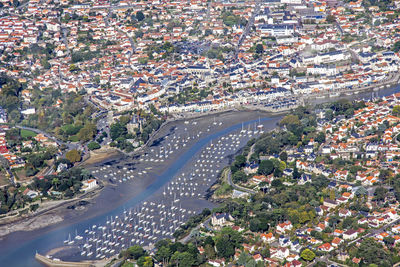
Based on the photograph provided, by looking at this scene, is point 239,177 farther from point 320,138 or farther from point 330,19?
point 330,19

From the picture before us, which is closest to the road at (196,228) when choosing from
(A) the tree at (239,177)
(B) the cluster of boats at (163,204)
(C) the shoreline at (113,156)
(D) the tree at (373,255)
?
(B) the cluster of boats at (163,204)

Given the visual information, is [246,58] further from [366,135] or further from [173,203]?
[173,203]

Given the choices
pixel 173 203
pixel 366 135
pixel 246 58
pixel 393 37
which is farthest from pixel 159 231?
pixel 393 37

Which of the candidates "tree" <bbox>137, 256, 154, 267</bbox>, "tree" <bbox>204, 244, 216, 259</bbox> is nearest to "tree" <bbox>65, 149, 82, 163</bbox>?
"tree" <bbox>137, 256, 154, 267</bbox>

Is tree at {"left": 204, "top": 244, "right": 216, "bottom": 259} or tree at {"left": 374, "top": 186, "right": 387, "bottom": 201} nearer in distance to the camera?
tree at {"left": 204, "top": 244, "right": 216, "bottom": 259}

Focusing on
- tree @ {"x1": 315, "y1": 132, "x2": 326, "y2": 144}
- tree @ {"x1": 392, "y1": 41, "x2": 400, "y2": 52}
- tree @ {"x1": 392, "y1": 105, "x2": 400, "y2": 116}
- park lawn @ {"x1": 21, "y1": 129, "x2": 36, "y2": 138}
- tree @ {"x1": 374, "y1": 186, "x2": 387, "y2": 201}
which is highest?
tree @ {"x1": 392, "y1": 41, "x2": 400, "y2": 52}

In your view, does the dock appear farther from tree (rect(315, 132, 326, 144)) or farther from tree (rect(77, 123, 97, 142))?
tree (rect(315, 132, 326, 144))
